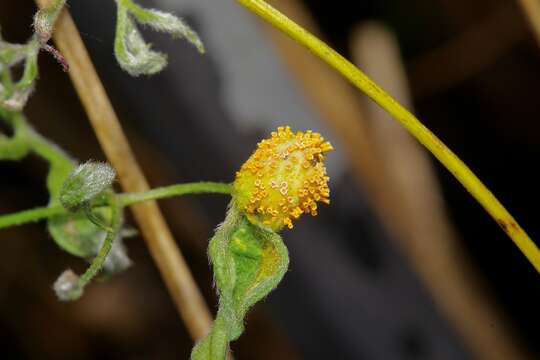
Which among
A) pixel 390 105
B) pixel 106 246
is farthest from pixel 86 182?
pixel 390 105

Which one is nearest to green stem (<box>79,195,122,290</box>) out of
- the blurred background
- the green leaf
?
the green leaf

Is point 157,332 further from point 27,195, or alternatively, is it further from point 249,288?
point 249,288

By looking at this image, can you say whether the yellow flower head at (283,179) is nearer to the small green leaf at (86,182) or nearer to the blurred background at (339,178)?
the small green leaf at (86,182)

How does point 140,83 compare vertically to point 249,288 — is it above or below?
above

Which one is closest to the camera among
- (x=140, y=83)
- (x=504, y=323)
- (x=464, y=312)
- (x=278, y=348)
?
(x=140, y=83)

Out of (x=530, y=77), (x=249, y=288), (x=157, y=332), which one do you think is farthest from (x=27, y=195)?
(x=249, y=288)

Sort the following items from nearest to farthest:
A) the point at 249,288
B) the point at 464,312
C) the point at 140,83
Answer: the point at 249,288, the point at 140,83, the point at 464,312
